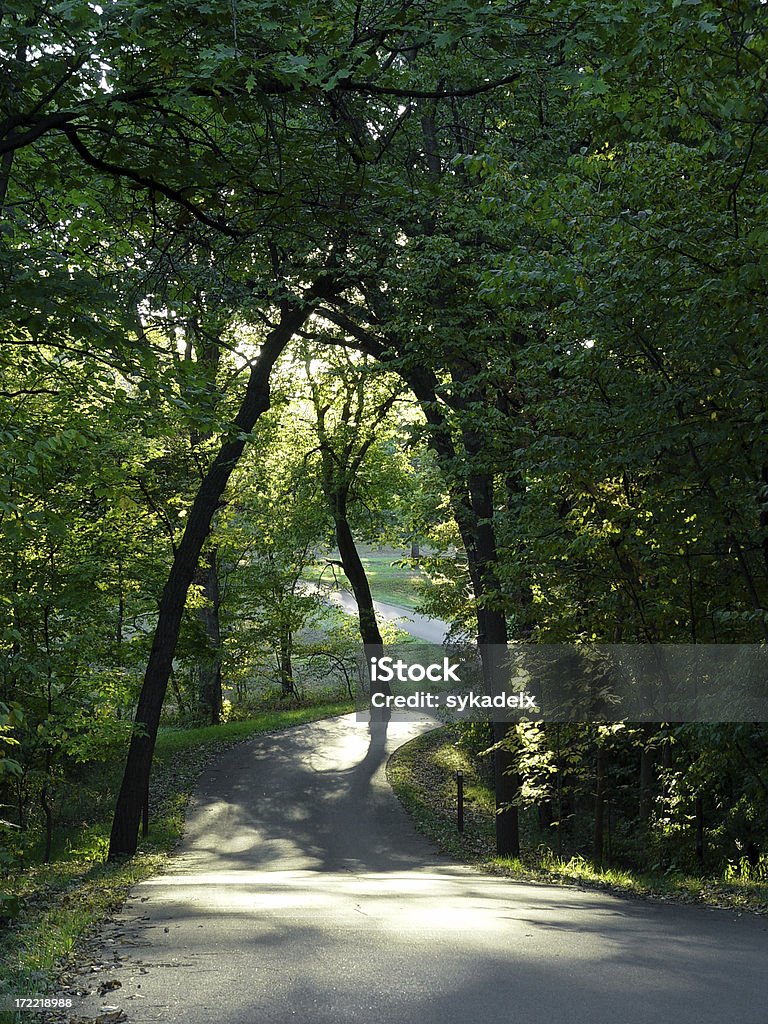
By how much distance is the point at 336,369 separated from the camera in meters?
25.9

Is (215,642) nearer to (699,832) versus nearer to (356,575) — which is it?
(356,575)

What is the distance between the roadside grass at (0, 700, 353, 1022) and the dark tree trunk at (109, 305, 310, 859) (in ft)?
2.69

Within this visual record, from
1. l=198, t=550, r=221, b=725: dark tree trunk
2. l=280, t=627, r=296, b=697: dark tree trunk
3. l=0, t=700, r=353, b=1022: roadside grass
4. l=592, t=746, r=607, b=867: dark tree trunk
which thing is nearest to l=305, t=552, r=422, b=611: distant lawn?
l=280, t=627, r=296, b=697: dark tree trunk

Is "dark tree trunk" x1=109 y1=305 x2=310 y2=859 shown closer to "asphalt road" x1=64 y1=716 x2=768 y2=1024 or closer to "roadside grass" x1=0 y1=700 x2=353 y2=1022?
"roadside grass" x1=0 y1=700 x2=353 y2=1022

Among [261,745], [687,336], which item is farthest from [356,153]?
[261,745]

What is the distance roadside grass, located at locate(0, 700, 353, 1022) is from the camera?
20.0ft

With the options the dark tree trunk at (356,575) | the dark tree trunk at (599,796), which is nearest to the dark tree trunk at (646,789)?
the dark tree trunk at (599,796)

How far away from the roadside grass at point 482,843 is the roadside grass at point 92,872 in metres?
4.90

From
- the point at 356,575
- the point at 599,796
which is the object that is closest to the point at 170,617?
the point at 599,796

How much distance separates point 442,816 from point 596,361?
44.4ft

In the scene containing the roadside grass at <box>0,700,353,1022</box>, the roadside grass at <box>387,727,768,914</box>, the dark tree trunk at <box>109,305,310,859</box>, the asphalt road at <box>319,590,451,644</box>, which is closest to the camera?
the roadside grass at <box>0,700,353,1022</box>

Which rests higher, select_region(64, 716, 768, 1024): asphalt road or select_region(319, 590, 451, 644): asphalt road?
select_region(319, 590, 451, 644): asphalt road

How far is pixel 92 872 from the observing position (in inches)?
552

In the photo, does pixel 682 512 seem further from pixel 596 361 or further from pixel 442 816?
pixel 442 816
